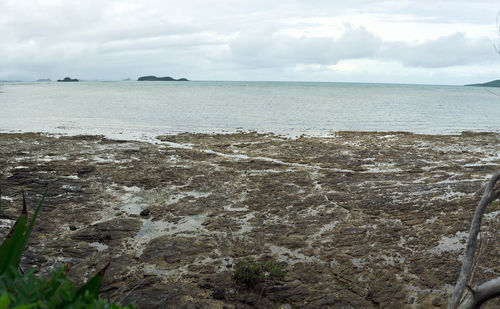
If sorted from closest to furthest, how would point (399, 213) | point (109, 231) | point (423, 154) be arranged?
point (109, 231), point (399, 213), point (423, 154)

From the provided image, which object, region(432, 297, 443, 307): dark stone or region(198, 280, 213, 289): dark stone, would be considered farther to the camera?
region(198, 280, 213, 289): dark stone

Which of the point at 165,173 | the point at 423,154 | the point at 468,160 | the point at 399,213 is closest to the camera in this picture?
the point at 399,213

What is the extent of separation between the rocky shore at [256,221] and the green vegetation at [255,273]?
139 mm

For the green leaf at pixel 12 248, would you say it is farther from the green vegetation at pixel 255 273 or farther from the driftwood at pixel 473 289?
the green vegetation at pixel 255 273

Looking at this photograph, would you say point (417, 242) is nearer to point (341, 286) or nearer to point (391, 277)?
point (391, 277)

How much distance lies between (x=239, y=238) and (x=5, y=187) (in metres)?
8.27

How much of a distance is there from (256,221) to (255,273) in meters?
3.38

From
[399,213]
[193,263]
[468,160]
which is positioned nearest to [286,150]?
[468,160]

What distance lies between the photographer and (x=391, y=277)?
752 centimetres

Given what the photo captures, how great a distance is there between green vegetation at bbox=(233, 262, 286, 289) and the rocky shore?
0.46ft

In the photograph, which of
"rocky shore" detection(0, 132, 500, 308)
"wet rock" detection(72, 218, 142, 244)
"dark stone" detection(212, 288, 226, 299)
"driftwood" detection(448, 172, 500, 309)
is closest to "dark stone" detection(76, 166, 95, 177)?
"rocky shore" detection(0, 132, 500, 308)

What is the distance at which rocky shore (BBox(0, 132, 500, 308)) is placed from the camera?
7137 mm

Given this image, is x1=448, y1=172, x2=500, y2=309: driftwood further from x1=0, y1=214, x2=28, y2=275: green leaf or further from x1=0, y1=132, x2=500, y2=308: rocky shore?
x1=0, y1=214, x2=28, y2=275: green leaf

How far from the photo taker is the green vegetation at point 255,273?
705 cm
